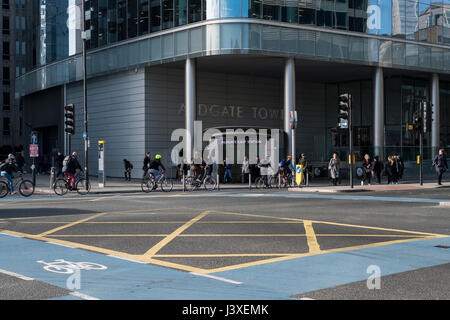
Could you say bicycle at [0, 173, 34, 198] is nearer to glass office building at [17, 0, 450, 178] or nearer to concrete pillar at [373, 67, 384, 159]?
glass office building at [17, 0, 450, 178]

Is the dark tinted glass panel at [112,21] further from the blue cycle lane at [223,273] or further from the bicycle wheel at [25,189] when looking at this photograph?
the blue cycle lane at [223,273]

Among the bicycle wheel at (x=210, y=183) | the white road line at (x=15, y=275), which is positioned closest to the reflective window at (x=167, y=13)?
the bicycle wheel at (x=210, y=183)

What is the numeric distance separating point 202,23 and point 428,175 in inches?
790

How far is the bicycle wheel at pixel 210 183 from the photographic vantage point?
27.2m

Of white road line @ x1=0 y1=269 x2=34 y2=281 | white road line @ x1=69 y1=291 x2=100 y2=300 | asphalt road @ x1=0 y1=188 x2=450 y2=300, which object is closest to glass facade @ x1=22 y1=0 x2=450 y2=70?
asphalt road @ x1=0 y1=188 x2=450 y2=300

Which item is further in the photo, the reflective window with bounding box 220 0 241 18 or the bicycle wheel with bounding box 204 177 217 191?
the reflective window with bounding box 220 0 241 18

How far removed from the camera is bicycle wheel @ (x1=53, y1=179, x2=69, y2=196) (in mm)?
23875

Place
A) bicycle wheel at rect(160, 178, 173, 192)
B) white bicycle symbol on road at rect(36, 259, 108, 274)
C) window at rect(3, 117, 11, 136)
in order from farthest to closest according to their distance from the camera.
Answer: window at rect(3, 117, 11, 136) < bicycle wheel at rect(160, 178, 173, 192) < white bicycle symbol on road at rect(36, 259, 108, 274)

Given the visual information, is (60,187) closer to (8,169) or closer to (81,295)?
(8,169)

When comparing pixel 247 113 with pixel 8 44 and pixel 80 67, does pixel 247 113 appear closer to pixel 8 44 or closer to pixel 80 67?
pixel 80 67

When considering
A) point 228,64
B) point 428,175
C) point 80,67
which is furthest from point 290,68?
point 80,67

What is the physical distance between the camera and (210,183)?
27.3m

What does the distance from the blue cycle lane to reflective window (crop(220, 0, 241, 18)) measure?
87.8 feet

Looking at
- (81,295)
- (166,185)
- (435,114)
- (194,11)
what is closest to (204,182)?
(166,185)
